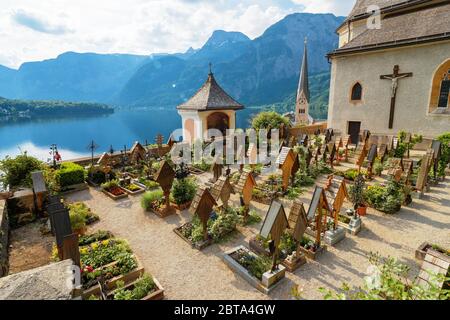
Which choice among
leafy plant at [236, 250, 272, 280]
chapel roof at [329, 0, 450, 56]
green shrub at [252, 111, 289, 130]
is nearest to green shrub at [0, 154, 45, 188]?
leafy plant at [236, 250, 272, 280]

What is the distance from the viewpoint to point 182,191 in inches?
446

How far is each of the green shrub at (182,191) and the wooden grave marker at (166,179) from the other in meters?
0.46

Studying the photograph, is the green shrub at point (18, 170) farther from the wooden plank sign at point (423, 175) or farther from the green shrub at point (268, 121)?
the wooden plank sign at point (423, 175)

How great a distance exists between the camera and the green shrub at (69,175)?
13.4 meters

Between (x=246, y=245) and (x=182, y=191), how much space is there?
4.17 metres

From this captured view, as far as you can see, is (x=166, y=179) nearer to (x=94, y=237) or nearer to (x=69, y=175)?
(x=94, y=237)

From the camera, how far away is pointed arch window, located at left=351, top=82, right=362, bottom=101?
22.6 m

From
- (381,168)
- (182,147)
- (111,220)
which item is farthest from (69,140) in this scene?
(381,168)

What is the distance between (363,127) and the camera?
890 inches

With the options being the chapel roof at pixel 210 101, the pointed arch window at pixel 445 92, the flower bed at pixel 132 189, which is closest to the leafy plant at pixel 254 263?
the flower bed at pixel 132 189

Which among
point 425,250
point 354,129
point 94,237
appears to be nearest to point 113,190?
point 94,237

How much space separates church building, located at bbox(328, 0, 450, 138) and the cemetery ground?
10.7m

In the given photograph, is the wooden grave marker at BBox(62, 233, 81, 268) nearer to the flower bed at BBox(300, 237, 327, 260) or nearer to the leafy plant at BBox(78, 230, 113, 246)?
the leafy plant at BBox(78, 230, 113, 246)

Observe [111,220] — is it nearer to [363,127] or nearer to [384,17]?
[363,127]
